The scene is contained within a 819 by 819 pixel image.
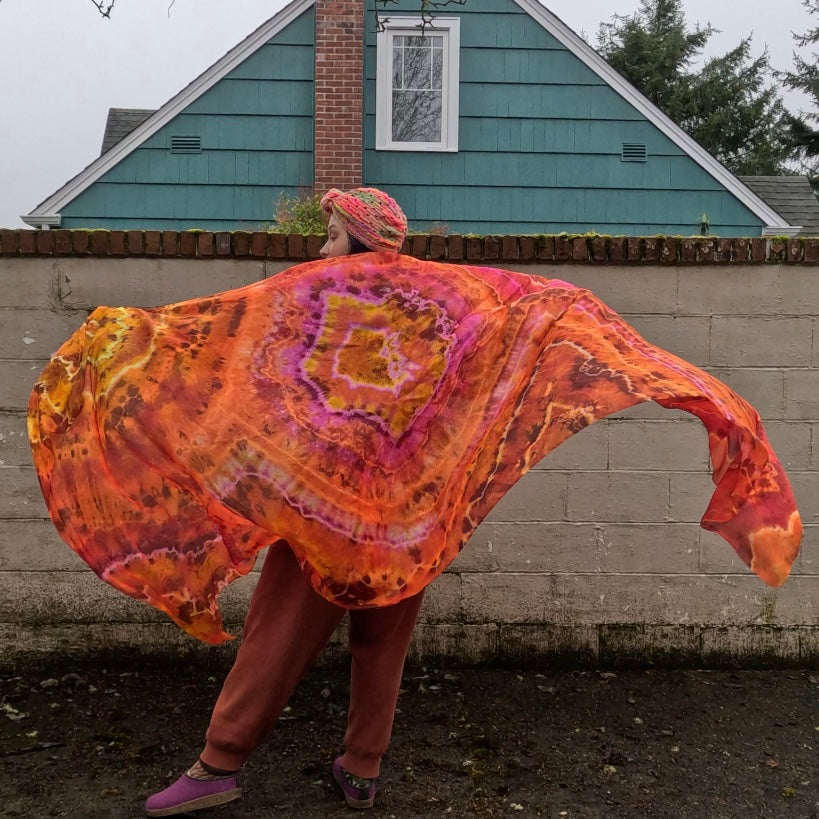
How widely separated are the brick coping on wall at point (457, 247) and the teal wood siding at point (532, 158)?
4557mm

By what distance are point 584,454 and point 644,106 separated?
18.3 feet

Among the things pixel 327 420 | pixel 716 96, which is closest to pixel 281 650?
pixel 327 420

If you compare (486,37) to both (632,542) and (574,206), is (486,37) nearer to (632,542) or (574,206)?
(574,206)

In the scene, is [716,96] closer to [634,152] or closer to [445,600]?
[634,152]

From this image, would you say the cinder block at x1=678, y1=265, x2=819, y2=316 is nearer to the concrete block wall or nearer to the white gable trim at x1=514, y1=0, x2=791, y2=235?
the concrete block wall

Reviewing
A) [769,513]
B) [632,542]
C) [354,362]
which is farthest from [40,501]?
[769,513]

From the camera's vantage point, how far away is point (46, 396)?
264 centimetres

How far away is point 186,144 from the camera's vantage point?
8234 millimetres

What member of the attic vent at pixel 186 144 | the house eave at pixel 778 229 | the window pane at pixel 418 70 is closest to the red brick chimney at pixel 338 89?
the window pane at pixel 418 70

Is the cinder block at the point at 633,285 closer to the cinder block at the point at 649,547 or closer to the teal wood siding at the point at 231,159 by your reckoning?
the cinder block at the point at 649,547

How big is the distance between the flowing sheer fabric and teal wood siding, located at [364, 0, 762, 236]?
5845 millimetres

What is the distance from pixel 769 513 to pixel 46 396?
2.20 meters

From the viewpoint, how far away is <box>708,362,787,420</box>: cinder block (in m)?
3.83

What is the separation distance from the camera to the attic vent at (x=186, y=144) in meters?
8.22
